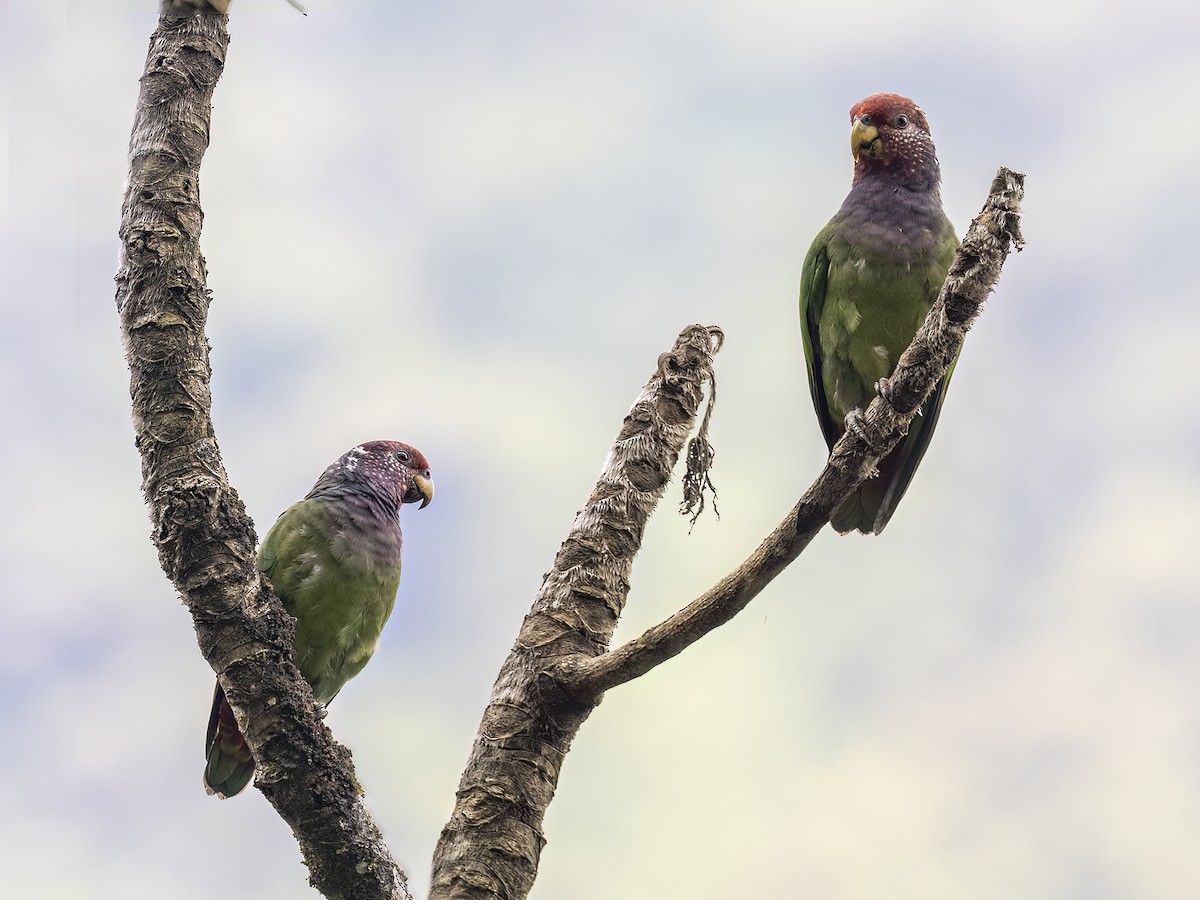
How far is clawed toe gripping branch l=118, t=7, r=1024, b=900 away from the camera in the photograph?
4148 millimetres

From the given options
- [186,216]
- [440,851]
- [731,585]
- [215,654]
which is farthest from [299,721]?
[186,216]

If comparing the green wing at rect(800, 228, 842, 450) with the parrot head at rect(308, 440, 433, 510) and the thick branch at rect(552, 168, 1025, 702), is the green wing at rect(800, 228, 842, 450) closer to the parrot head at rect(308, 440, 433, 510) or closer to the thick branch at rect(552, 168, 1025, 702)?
the thick branch at rect(552, 168, 1025, 702)

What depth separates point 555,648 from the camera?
18.3 ft

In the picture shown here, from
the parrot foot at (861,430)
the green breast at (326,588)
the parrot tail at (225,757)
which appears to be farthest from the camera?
the green breast at (326,588)

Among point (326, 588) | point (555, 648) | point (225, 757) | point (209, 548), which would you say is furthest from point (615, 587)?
point (225, 757)

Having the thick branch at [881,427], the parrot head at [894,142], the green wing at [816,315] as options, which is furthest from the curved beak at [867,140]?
the thick branch at [881,427]

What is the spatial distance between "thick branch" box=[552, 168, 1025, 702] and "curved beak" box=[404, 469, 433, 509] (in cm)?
396

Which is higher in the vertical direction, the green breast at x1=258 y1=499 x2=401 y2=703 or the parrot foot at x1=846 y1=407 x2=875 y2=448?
the green breast at x1=258 y1=499 x2=401 y2=703

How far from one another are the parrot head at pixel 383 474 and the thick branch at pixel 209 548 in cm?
278

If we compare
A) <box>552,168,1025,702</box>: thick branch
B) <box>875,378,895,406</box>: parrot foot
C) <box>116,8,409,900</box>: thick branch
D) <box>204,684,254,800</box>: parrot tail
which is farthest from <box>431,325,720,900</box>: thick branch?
<box>875,378,895,406</box>: parrot foot

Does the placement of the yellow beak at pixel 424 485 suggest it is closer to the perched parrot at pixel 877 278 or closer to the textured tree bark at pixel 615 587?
the textured tree bark at pixel 615 587

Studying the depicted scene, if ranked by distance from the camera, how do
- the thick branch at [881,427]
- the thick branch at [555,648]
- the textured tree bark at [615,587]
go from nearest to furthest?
the thick branch at [881,427]
the textured tree bark at [615,587]
the thick branch at [555,648]

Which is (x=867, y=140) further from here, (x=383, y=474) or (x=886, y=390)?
(x=383, y=474)

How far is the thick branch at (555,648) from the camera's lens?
16.4ft
